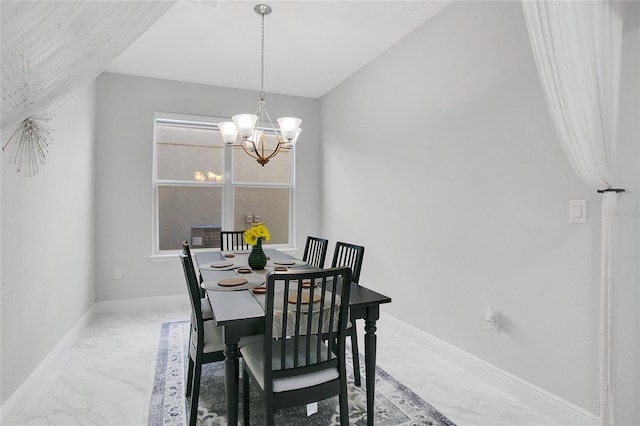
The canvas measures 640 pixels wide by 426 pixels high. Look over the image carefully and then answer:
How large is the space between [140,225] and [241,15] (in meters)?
2.61

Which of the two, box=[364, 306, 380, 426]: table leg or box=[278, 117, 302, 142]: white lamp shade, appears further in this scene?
box=[278, 117, 302, 142]: white lamp shade

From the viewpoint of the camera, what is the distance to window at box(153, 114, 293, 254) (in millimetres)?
4320

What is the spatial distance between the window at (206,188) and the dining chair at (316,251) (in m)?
1.71

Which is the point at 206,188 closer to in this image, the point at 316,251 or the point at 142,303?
the point at 142,303

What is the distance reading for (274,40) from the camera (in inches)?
129

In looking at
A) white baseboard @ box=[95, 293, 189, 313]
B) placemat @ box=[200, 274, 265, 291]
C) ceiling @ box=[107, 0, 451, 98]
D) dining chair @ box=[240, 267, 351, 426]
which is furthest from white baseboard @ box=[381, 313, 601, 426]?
white baseboard @ box=[95, 293, 189, 313]

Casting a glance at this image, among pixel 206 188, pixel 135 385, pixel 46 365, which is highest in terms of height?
pixel 206 188

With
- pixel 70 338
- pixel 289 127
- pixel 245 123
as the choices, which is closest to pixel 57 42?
pixel 245 123

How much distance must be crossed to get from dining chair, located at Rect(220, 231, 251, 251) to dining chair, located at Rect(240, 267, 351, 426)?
2.11 meters

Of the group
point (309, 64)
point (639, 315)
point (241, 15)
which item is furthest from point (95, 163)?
point (639, 315)

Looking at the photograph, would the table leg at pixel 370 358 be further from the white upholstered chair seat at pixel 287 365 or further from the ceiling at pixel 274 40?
the ceiling at pixel 274 40

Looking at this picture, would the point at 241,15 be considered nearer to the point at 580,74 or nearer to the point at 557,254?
the point at 580,74

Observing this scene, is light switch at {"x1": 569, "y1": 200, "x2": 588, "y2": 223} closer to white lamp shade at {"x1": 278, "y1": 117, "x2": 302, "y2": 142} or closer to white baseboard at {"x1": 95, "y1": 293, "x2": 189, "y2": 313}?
white lamp shade at {"x1": 278, "y1": 117, "x2": 302, "y2": 142}

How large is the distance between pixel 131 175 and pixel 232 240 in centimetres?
146
